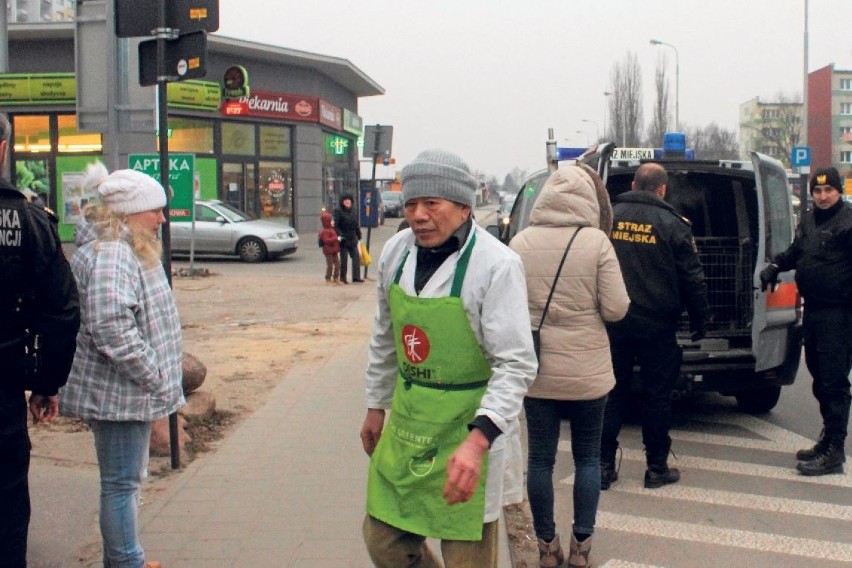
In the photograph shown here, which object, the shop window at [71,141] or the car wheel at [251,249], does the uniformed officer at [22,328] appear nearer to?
the car wheel at [251,249]

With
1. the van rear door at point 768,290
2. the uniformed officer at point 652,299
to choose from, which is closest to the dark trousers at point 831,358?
the van rear door at point 768,290

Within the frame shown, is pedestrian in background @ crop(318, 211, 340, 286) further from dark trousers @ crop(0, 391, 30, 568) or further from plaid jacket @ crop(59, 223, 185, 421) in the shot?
dark trousers @ crop(0, 391, 30, 568)

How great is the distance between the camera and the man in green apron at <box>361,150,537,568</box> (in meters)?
3.19

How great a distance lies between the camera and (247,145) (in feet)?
116

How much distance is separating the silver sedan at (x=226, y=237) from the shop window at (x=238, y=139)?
9.78m

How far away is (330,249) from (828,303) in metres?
13.9

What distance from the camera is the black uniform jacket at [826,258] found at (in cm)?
638

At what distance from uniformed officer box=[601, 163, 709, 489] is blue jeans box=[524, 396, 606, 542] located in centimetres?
124

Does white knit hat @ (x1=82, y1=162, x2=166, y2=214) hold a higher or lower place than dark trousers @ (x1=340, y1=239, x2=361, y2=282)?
higher

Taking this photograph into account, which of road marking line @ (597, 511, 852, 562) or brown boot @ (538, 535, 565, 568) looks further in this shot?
road marking line @ (597, 511, 852, 562)

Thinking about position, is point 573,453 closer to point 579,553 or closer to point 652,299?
point 579,553

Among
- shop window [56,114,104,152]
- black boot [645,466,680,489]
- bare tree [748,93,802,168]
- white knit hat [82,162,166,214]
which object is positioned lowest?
black boot [645,466,680,489]

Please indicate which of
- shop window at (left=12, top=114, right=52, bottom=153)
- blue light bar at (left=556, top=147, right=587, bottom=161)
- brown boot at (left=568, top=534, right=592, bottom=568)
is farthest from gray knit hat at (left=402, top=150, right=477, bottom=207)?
shop window at (left=12, top=114, right=52, bottom=153)

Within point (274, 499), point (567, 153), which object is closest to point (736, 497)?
point (274, 499)
